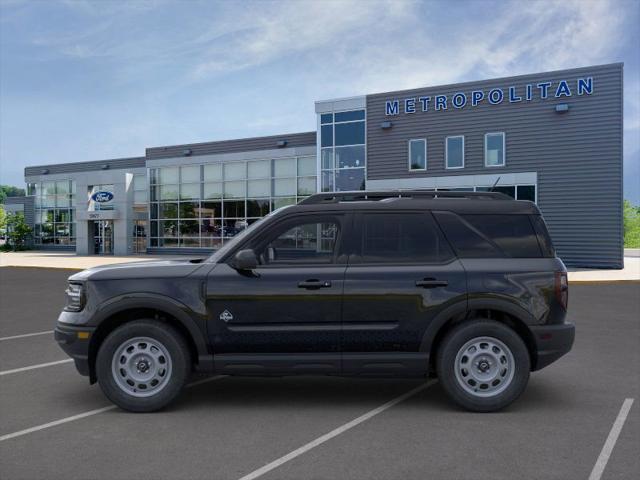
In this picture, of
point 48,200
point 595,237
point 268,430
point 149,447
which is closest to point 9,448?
point 149,447

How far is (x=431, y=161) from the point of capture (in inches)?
1067

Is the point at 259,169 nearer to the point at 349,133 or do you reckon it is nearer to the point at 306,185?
the point at 306,185

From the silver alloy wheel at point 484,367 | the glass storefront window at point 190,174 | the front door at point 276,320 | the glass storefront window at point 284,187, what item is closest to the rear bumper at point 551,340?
the silver alloy wheel at point 484,367

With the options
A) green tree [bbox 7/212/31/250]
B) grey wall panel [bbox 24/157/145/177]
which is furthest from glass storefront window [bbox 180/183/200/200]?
green tree [bbox 7/212/31/250]

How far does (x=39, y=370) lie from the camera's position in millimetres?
6832

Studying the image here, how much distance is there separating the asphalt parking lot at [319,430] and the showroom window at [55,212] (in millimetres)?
42806

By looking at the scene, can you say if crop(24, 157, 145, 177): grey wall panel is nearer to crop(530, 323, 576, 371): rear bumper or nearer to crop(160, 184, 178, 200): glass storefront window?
crop(160, 184, 178, 200): glass storefront window

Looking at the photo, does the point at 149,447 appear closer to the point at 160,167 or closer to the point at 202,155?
the point at 202,155

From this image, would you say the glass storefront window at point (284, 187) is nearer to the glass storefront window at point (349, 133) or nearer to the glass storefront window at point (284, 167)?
the glass storefront window at point (284, 167)

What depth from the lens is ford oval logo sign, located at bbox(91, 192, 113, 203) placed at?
40281mm

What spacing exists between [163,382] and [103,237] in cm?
3868

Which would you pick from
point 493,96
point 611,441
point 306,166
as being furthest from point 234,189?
point 611,441

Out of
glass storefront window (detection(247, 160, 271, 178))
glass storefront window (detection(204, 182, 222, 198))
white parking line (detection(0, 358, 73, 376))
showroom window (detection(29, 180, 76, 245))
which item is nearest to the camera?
white parking line (detection(0, 358, 73, 376))

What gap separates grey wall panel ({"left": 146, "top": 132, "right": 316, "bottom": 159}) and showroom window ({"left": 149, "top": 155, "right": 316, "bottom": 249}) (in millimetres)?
819
